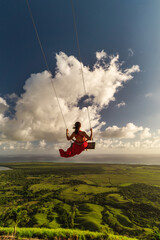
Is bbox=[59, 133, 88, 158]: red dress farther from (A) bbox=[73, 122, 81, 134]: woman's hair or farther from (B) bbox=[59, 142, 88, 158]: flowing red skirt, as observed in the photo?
(A) bbox=[73, 122, 81, 134]: woman's hair

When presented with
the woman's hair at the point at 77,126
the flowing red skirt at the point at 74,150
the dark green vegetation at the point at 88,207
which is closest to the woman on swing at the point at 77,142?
the flowing red skirt at the point at 74,150

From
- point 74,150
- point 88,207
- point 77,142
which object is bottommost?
point 88,207

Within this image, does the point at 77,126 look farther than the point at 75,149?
No

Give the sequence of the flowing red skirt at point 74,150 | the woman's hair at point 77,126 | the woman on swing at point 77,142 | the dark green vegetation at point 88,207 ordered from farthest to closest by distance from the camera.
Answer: the dark green vegetation at point 88,207 → the flowing red skirt at point 74,150 → the woman on swing at point 77,142 → the woman's hair at point 77,126

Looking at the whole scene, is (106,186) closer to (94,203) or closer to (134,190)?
(134,190)

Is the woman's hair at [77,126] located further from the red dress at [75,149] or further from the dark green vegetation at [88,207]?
the dark green vegetation at [88,207]

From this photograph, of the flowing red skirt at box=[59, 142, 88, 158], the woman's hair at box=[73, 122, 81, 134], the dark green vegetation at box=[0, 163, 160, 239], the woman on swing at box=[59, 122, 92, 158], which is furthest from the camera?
the dark green vegetation at box=[0, 163, 160, 239]

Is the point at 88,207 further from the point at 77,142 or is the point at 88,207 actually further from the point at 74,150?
the point at 77,142

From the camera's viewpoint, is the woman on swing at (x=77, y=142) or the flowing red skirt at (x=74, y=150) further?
the flowing red skirt at (x=74, y=150)

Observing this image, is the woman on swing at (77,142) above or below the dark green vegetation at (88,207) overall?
above

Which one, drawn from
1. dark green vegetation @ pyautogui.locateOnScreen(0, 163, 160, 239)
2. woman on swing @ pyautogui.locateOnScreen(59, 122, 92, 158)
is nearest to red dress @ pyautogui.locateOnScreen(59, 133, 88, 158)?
woman on swing @ pyautogui.locateOnScreen(59, 122, 92, 158)

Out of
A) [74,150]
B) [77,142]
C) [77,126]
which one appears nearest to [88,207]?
[74,150]
